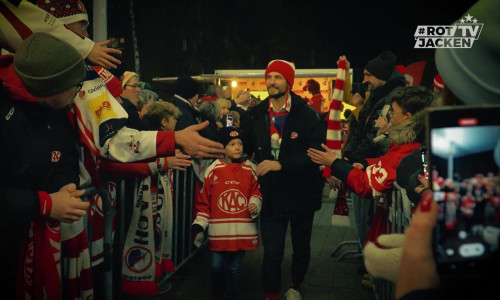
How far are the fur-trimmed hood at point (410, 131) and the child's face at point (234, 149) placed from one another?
187 cm

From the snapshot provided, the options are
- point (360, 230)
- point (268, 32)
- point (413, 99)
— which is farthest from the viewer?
point (268, 32)

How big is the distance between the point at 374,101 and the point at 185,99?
2.79 m

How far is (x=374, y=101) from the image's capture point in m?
5.79

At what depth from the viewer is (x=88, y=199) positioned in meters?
3.24

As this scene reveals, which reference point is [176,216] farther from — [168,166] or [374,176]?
[374,176]

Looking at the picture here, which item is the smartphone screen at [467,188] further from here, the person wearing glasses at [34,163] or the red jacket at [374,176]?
the red jacket at [374,176]

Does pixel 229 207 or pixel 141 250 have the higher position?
pixel 229 207

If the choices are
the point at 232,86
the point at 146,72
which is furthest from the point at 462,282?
the point at 146,72

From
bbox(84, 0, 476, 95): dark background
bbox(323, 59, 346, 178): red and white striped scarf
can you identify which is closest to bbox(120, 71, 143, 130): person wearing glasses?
bbox(323, 59, 346, 178): red and white striped scarf

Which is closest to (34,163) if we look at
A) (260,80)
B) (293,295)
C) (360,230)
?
(293,295)

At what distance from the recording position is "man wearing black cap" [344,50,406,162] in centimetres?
553

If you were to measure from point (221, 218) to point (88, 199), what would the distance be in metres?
1.94

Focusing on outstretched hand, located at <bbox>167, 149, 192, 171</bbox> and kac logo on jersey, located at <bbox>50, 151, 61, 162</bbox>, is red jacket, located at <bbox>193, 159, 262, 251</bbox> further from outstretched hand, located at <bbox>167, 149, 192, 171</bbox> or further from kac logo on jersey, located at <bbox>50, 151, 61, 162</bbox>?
kac logo on jersey, located at <bbox>50, 151, 61, 162</bbox>

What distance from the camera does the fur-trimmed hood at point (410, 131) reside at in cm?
354
